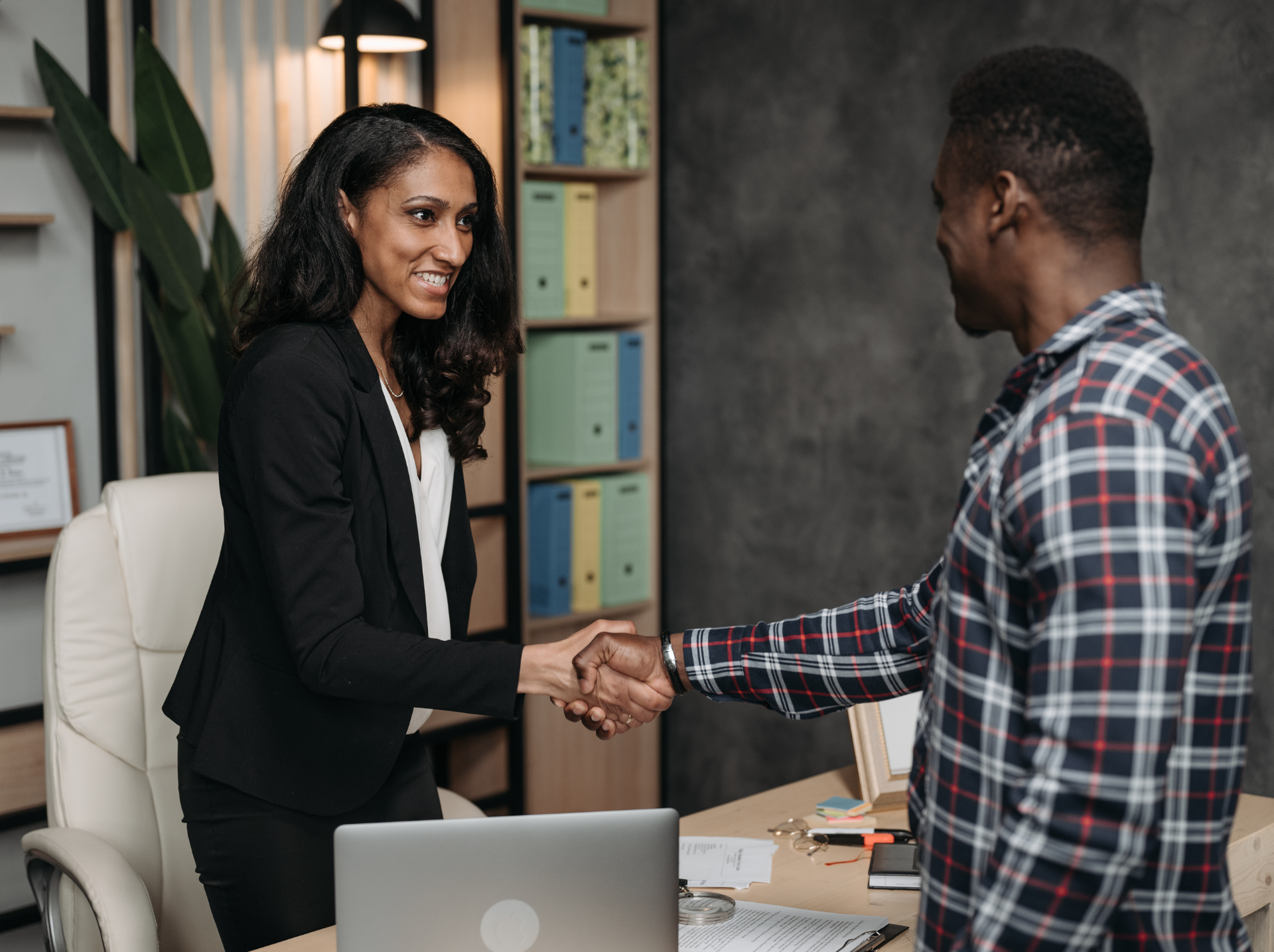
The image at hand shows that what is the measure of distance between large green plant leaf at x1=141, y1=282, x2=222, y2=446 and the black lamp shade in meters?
0.76

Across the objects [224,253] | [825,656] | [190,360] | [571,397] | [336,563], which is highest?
[224,253]

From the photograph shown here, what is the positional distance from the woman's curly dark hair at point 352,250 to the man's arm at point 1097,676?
113 centimetres

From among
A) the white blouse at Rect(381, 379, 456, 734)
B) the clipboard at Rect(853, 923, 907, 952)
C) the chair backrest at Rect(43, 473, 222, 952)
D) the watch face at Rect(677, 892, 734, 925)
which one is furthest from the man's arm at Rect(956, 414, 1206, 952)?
the chair backrest at Rect(43, 473, 222, 952)

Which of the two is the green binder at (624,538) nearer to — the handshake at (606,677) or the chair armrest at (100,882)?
Result: the handshake at (606,677)

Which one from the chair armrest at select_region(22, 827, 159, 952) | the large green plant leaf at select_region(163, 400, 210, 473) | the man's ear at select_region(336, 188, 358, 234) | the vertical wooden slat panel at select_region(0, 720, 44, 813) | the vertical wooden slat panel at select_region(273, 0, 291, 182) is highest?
the vertical wooden slat panel at select_region(273, 0, 291, 182)

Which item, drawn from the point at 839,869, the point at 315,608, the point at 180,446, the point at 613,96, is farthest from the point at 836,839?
the point at 613,96

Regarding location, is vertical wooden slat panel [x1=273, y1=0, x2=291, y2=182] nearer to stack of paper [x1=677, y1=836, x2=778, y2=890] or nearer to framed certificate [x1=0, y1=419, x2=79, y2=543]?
framed certificate [x1=0, y1=419, x2=79, y2=543]

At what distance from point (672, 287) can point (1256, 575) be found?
1.79 meters

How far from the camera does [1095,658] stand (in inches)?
34.1

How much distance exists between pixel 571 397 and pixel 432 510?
168 cm

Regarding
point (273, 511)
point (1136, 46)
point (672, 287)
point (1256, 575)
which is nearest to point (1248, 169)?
point (1136, 46)

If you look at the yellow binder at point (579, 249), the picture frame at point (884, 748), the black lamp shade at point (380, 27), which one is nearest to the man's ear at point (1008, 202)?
the picture frame at point (884, 748)

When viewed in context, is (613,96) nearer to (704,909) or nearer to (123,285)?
(123,285)

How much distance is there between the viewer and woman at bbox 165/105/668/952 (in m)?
1.58
